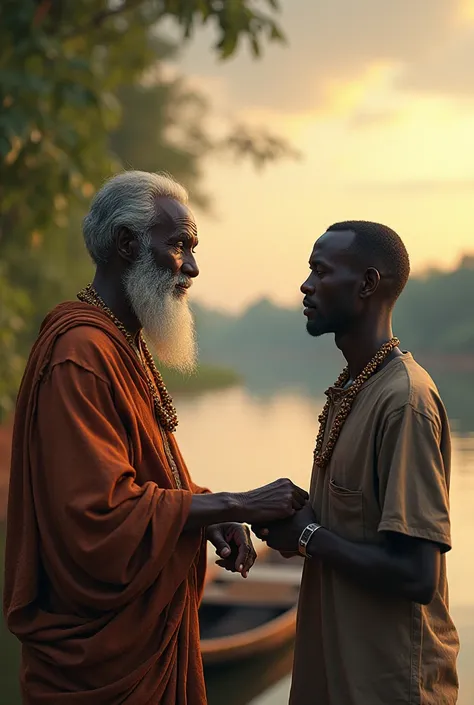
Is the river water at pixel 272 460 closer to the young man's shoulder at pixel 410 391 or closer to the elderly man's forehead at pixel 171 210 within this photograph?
the elderly man's forehead at pixel 171 210

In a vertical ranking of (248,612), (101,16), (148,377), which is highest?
(101,16)

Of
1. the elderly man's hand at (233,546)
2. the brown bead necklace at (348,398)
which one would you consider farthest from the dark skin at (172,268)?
the brown bead necklace at (348,398)

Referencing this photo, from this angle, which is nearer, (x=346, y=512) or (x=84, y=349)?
(x=346, y=512)

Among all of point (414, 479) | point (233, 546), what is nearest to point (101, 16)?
point (233, 546)

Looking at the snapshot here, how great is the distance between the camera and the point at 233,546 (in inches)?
120

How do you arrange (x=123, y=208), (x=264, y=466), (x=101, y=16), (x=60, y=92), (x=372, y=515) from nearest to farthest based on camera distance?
(x=372, y=515) < (x=123, y=208) < (x=60, y=92) < (x=101, y=16) < (x=264, y=466)

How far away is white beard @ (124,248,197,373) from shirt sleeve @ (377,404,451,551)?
931 mm

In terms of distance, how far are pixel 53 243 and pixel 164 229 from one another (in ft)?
19.4

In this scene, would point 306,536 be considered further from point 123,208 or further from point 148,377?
point 123,208

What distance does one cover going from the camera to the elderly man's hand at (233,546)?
2.99 metres

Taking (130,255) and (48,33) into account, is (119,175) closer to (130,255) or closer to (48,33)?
(130,255)

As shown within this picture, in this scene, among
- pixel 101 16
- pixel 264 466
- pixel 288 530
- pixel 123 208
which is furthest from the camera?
pixel 264 466

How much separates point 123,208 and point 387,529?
1309 mm

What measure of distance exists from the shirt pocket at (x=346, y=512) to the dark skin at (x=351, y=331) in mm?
38
